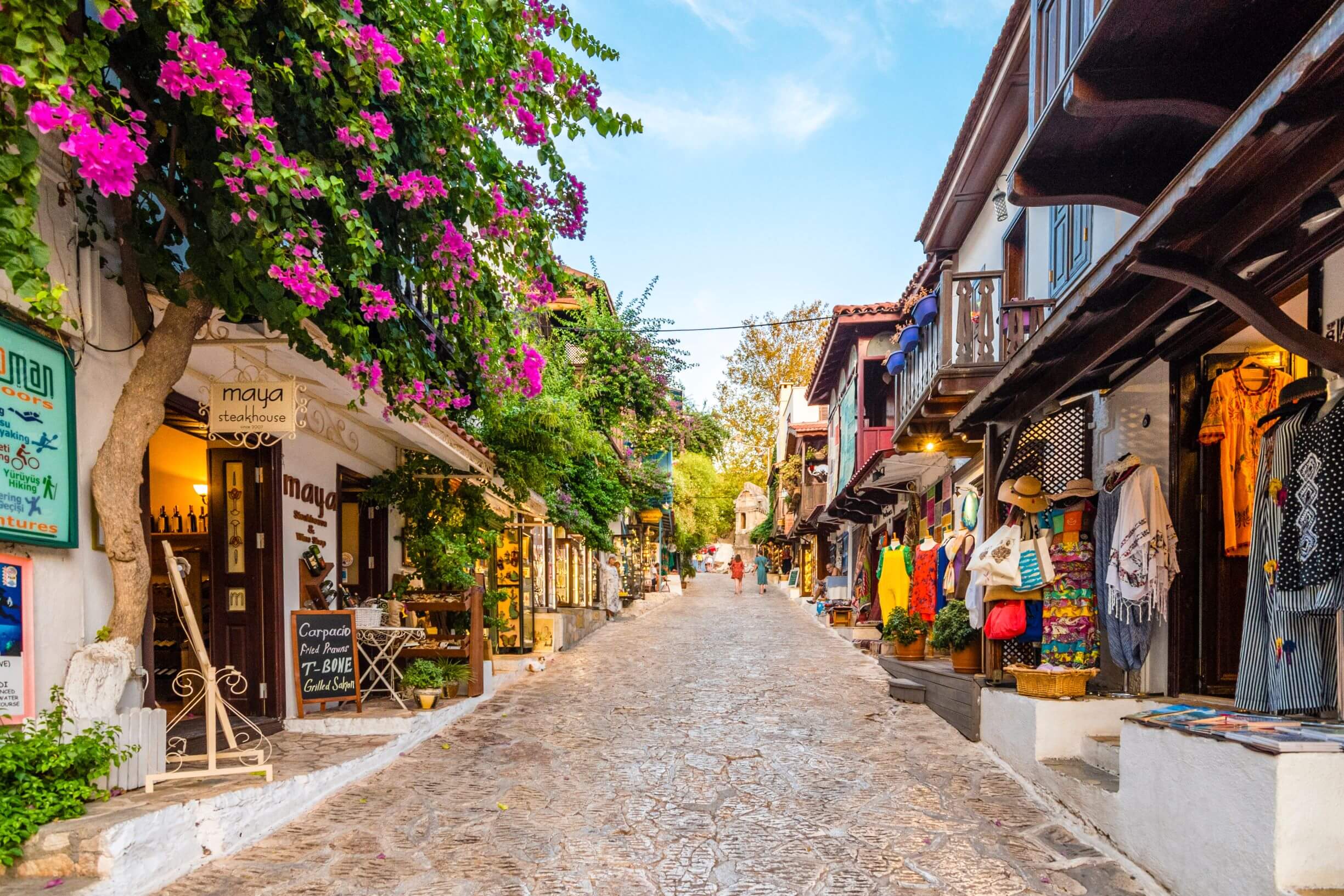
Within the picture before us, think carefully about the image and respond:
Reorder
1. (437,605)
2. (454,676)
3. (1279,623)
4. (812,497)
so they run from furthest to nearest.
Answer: (812,497) < (437,605) < (454,676) < (1279,623)

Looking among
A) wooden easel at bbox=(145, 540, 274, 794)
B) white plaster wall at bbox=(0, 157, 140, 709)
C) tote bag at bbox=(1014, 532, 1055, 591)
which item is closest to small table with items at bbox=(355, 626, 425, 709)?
wooden easel at bbox=(145, 540, 274, 794)

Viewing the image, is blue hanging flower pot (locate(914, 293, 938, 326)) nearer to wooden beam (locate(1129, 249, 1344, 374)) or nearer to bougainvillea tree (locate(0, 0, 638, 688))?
bougainvillea tree (locate(0, 0, 638, 688))

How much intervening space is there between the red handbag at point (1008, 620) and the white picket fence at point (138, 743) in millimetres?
5910

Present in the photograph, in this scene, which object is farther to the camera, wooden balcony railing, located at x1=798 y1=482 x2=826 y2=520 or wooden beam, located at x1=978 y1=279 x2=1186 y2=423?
wooden balcony railing, located at x1=798 y1=482 x2=826 y2=520

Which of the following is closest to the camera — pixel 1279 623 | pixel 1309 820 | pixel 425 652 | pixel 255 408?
pixel 1309 820

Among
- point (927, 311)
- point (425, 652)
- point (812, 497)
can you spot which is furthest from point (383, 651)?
point (812, 497)

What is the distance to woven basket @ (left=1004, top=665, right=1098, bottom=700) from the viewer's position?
649 centimetres

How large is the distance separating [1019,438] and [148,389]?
245 inches

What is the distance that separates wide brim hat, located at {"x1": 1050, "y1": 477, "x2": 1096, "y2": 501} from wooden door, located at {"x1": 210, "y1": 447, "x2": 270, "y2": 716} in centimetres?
634

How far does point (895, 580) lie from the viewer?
1419 cm

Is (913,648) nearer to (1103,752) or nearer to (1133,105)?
(1103,752)

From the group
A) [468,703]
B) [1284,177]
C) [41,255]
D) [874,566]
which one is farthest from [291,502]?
[874,566]

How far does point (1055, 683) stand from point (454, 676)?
5.98m

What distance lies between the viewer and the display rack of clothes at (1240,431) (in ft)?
18.2
